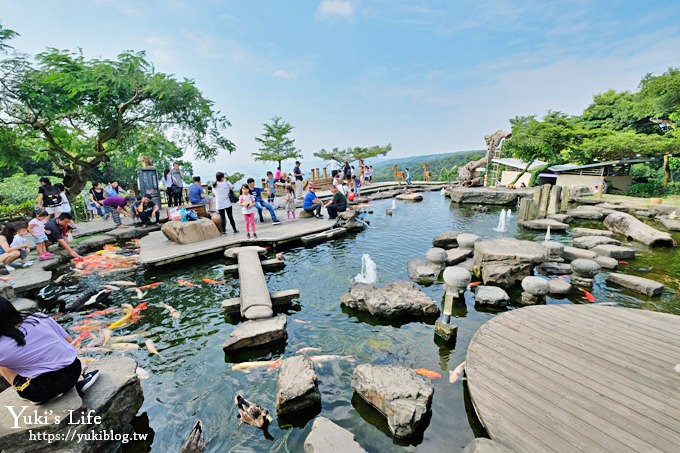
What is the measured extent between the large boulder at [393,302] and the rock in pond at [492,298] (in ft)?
3.66

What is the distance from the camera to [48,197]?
1015cm

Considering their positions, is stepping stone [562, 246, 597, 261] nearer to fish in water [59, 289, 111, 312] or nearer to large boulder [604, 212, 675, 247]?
large boulder [604, 212, 675, 247]

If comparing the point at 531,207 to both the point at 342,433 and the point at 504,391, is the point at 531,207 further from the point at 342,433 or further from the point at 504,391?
the point at 342,433

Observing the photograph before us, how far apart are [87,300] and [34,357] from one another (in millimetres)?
4784

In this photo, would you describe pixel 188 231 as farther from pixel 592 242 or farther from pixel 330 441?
pixel 592 242

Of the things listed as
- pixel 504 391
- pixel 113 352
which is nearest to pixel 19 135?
pixel 113 352

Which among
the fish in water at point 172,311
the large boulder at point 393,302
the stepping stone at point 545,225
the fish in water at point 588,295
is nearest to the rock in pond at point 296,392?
the large boulder at point 393,302

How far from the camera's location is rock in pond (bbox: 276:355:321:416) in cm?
366

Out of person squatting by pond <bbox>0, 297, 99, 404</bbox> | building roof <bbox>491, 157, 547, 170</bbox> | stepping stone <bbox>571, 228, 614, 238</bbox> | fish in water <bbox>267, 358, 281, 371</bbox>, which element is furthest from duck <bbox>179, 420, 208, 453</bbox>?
building roof <bbox>491, 157, 547, 170</bbox>

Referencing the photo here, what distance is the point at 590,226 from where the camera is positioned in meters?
13.0

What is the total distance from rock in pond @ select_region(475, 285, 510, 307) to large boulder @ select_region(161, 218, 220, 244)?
9154 millimetres

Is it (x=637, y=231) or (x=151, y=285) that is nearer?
A: (x=151, y=285)

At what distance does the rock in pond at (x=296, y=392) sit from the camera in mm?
3662

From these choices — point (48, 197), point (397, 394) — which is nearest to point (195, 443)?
point (397, 394)
